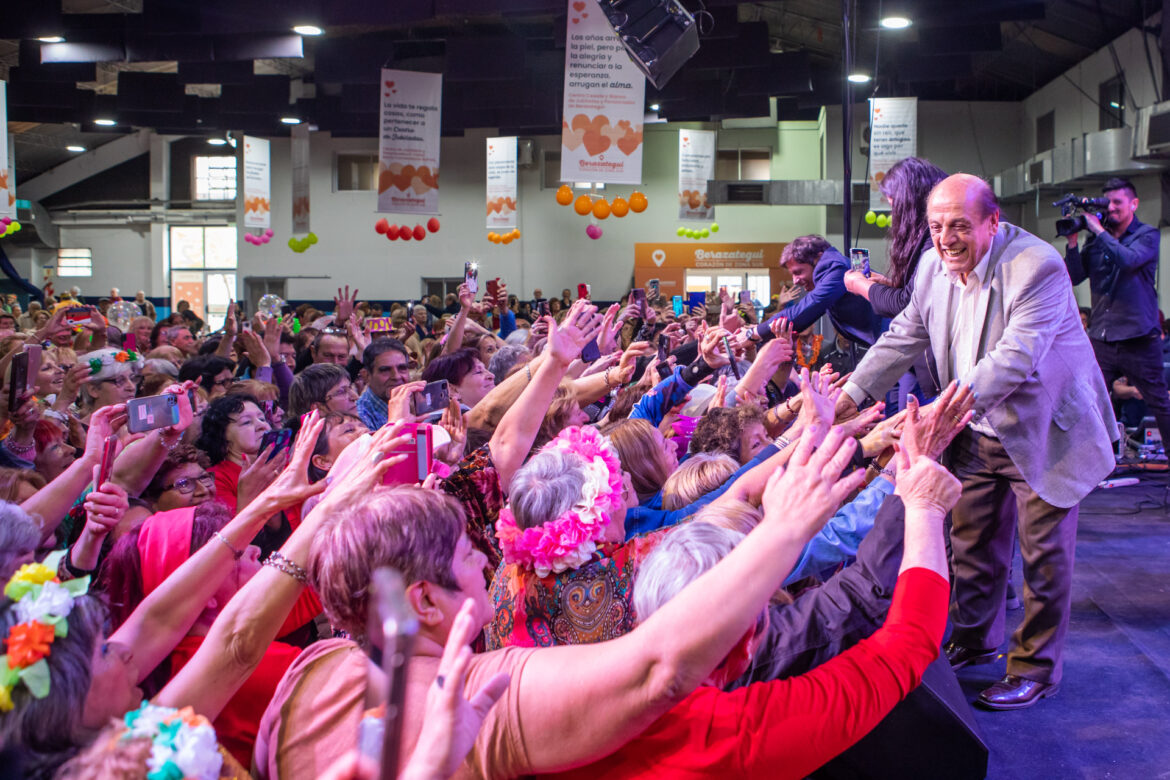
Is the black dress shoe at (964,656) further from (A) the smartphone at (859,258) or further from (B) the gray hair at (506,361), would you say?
(B) the gray hair at (506,361)

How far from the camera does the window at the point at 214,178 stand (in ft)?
71.1

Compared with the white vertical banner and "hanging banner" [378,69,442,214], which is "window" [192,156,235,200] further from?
"hanging banner" [378,69,442,214]

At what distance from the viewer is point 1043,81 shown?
50.3ft

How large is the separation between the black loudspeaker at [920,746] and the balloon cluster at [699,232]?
15.7m

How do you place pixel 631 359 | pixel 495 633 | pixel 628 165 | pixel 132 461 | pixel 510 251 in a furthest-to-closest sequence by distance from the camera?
pixel 510 251
pixel 628 165
pixel 631 359
pixel 132 461
pixel 495 633

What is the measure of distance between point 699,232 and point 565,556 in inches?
651

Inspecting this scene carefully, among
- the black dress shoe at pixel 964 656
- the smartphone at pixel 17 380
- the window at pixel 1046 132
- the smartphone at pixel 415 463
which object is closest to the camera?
the smartphone at pixel 415 463

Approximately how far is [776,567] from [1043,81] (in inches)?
662

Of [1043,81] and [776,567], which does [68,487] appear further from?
[1043,81]

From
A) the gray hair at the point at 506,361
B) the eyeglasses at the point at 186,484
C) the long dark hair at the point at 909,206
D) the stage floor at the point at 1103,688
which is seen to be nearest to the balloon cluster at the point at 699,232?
the gray hair at the point at 506,361

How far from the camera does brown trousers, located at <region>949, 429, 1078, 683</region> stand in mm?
2715

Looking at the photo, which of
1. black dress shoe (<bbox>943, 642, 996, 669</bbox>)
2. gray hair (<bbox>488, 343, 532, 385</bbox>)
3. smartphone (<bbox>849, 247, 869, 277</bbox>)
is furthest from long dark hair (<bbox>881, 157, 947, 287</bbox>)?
gray hair (<bbox>488, 343, 532, 385</bbox>)

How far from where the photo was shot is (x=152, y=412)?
2432 millimetres

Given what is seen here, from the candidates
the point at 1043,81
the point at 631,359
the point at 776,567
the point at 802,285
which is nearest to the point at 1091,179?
the point at 1043,81
